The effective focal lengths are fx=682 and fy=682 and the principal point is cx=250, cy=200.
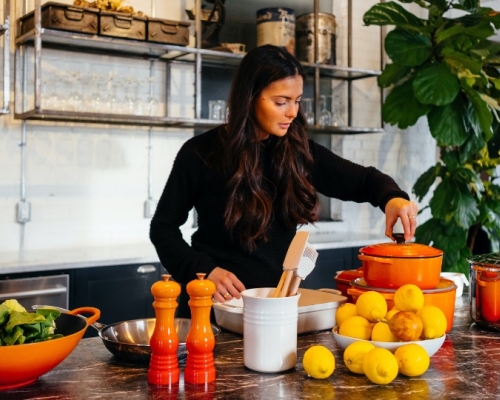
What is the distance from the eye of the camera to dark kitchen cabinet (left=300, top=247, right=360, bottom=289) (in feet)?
14.3

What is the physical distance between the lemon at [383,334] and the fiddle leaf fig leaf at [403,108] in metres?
2.90

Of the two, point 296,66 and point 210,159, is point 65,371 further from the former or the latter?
point 296,66

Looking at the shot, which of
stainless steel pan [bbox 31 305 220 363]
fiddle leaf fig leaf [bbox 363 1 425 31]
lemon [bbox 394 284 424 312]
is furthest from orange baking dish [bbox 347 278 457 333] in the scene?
fiddle leaf fig leaf [bbox 363 1 425 31]

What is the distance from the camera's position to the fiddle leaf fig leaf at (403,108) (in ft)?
14.0

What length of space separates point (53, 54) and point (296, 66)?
223 centimetres

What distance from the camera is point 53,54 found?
4012 millimetres

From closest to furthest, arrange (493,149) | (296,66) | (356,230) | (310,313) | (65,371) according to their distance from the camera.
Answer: (65,371), (310,313), (296,66), (493,149), (356,230)

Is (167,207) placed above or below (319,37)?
below

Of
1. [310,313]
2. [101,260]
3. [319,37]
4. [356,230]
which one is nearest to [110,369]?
[310,313]

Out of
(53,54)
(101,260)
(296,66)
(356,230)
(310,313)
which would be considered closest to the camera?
(310,313)

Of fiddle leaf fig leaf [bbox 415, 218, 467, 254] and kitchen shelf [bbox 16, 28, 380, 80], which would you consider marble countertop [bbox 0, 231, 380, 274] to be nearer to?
fiddle leaf fig leaf [bbox 415, 218, 467, 254]

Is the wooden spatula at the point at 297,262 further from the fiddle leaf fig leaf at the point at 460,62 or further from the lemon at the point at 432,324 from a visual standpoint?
the fiddle leaf fig leaf at the point at 460,62

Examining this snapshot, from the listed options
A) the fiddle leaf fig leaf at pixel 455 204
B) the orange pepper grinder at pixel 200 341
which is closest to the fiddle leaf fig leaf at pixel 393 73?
the fiddle leaf fig leaf at pixel 455 204

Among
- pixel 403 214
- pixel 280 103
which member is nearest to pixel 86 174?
pixel 280 103
